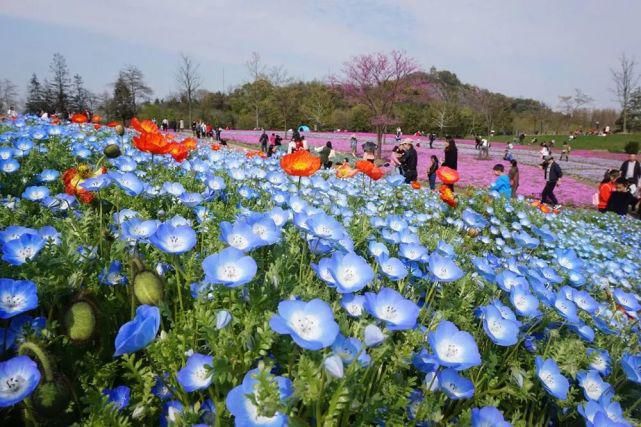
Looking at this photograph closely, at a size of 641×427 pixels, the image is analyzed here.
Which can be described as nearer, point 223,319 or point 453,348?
point 223,319

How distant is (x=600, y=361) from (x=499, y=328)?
61 centimetres

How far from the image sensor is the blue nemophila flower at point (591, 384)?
133 cm

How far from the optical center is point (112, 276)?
1.24 meters

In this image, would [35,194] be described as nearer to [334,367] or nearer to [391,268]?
[391,268]

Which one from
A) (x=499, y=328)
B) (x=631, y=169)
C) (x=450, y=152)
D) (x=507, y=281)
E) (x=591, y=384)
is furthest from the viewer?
(x=450, y=152)

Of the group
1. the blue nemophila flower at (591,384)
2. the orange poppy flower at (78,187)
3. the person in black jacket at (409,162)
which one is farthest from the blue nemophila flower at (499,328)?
the person in black jacket at (409,162)

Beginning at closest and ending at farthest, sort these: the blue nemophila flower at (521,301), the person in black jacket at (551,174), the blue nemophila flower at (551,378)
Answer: the blue nemophila flower at (551,378) < the blue nemophila flower at (521,301) < the person in black jacket at (551,174)

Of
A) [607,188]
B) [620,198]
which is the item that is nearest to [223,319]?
[620,198]

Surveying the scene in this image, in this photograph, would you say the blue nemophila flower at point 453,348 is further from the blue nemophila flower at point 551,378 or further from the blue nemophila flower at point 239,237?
the blue nemophila flower at point 239,237

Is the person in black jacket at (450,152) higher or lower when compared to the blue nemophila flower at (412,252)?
higher

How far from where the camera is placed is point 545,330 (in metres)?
1.56

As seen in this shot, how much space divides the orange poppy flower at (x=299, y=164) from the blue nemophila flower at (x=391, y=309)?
1208mm

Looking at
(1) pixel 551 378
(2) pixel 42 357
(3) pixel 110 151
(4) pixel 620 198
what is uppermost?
(3) pixel 110 151

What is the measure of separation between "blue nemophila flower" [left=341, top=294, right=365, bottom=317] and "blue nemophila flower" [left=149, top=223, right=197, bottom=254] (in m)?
0.47
